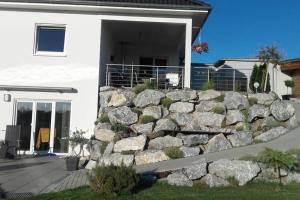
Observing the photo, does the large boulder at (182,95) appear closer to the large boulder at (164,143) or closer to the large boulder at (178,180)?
the large boulder at (164,143)

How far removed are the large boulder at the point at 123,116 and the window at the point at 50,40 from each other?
3884mm

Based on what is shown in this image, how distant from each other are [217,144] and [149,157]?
2.38m

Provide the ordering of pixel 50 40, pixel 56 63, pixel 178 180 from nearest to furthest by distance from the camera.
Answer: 1. pixel 178 180
2. pixel 56 63
3. pixel 50 40

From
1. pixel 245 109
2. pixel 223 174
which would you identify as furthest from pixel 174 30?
pixel 223 174

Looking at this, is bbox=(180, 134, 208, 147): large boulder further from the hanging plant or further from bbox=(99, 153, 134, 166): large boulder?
the hanging plant

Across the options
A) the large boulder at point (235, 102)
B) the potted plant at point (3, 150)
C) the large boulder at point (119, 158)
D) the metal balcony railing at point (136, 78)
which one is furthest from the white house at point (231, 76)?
the potted plant at point (3, 150)

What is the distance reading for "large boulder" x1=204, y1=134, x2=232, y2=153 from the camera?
43.5 ft

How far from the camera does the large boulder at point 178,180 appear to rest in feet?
33.0

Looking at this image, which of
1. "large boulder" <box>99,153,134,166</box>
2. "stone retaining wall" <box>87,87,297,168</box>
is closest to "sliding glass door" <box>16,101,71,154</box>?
"stone retaining wall" <box>87,87,297,168</box>

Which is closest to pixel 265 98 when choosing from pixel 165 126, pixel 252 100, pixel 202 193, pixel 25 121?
pixel 252 100

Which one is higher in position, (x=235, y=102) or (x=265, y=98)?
(x=265, y=98)

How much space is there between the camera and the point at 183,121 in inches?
554

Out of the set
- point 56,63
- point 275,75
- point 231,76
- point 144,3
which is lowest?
point 231,76

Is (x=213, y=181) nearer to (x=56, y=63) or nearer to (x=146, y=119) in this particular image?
(x=146, y=119)
